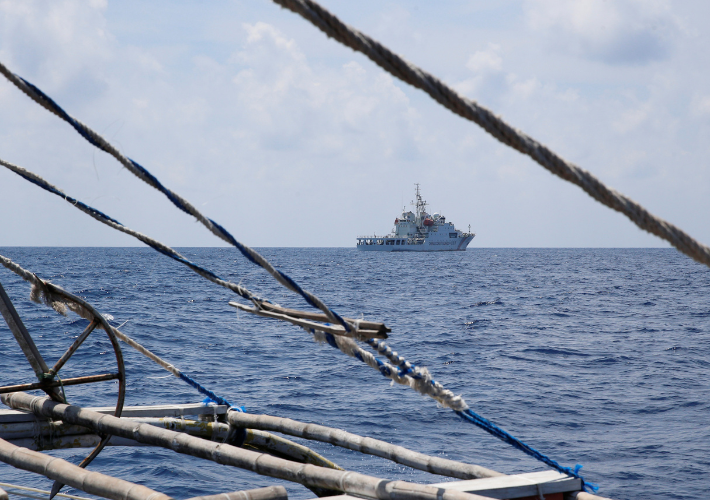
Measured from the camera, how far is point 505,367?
17.1 m

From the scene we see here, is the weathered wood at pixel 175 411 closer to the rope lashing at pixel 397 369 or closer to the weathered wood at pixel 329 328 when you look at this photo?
the weathered wood at pixel 329 328

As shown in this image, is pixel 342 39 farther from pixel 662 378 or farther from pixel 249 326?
pixel 249 326

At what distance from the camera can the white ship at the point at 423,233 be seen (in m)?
115

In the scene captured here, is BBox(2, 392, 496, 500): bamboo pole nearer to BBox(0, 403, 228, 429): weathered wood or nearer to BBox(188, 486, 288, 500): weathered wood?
BBox(188, 486, 288, 500): weathered wood

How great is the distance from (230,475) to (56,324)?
17.9 m

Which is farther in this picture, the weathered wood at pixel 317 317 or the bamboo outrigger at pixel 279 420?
the weathered wood at pixel 317 317

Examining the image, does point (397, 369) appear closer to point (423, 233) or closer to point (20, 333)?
point (20, 333)

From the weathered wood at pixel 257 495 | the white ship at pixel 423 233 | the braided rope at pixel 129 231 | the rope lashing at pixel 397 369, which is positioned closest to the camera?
the weathered wood at pixel 257 495

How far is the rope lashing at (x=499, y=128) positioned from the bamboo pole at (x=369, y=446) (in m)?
2.41

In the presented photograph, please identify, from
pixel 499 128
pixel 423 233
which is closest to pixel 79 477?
pixel 499 128

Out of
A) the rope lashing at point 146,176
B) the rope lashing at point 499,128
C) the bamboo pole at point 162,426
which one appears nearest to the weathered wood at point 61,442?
the bamboo pole at point 162,426

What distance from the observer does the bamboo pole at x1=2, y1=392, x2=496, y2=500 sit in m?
2.83

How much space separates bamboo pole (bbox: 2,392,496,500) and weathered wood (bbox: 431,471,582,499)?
363mm

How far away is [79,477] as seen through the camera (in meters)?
3.11
